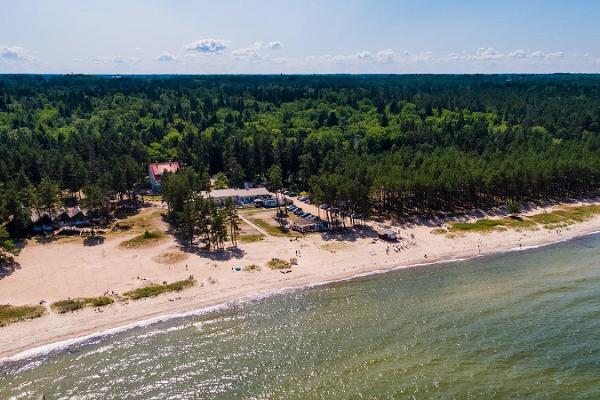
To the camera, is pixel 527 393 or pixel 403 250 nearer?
pixel 527 393

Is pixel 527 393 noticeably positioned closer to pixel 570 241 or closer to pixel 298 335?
pixel 298 335

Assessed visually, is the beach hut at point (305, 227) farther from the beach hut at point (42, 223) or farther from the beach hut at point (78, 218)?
the beach hut at point (42, 223)

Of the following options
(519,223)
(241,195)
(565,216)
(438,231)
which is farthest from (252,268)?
(565,216)

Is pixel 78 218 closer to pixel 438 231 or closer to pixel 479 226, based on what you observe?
pixel 438 231

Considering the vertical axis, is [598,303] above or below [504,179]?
below

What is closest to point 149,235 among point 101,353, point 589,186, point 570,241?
point 101,353
